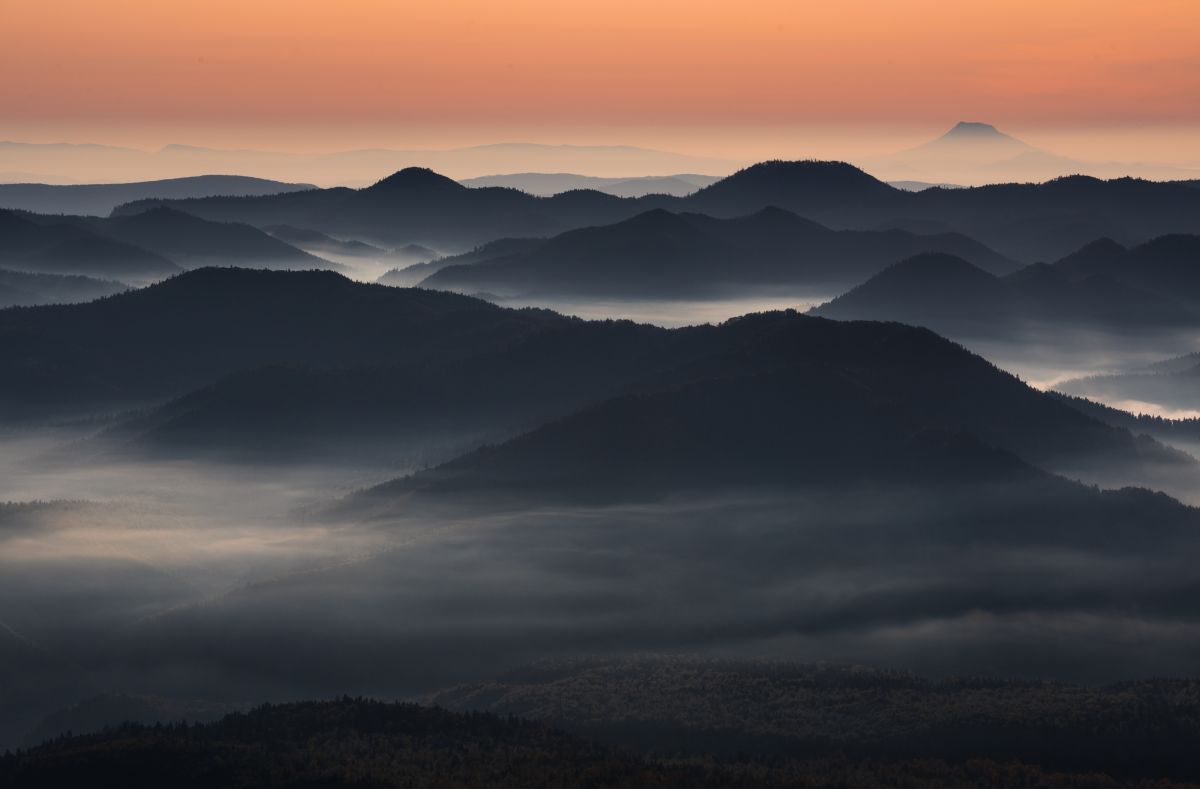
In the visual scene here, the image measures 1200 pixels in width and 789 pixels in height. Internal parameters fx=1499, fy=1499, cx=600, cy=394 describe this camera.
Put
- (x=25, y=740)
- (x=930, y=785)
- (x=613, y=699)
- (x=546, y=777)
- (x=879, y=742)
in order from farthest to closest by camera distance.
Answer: (x=25, y=740) → (x=613, y=699) → (x=879, y=742) → (x=930, y=785) → (x=546, y=777)

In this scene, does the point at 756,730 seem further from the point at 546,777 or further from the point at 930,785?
the point at 546,777

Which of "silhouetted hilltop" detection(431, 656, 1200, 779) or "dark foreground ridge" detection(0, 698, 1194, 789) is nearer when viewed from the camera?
"dark foreground ridge" detection(0, 698, 1194, 789)

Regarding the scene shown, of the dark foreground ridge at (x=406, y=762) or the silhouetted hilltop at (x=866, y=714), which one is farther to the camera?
the silhouetted hilltop at (x=866, y=714)

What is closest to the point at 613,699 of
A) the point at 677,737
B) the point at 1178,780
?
the point at 677,737

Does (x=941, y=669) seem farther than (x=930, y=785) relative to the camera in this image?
Yes

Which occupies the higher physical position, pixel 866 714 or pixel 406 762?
pixel 406 762

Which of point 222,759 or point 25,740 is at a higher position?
point 222,759

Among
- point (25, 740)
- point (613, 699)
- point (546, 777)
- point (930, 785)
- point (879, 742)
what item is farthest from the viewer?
point (25, 740)

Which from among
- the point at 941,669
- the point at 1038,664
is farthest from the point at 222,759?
the point at 1038,664

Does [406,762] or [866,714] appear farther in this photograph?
[866,714]
